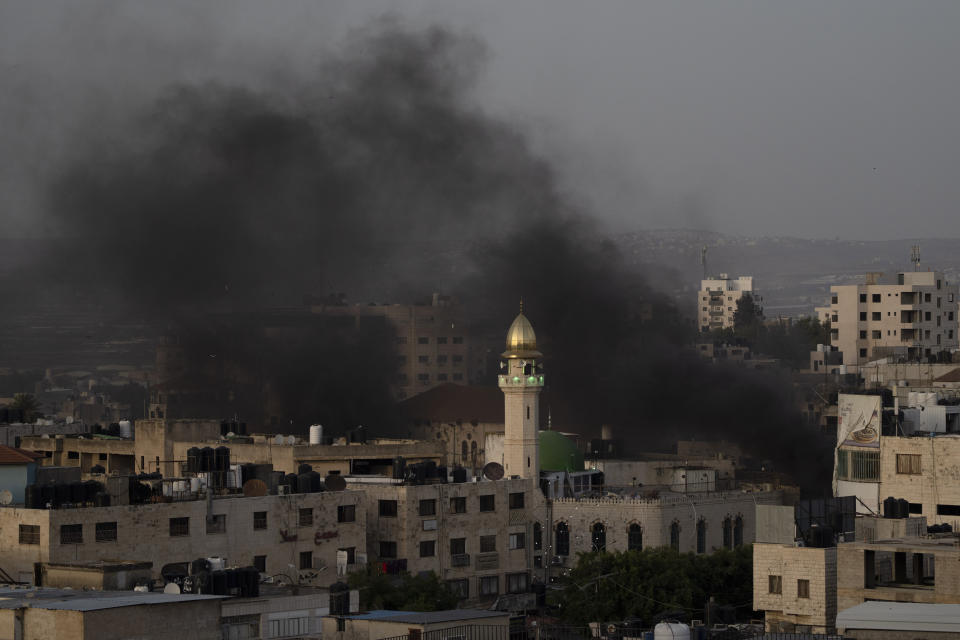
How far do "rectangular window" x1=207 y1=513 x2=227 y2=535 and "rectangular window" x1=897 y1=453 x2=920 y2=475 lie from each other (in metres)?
17.7

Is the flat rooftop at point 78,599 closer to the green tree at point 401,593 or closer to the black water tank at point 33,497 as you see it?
the black water tank at point 33,497

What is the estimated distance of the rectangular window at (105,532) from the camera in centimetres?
5041

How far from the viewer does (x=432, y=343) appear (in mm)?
148250

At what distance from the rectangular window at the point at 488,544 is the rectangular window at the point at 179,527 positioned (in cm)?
1367

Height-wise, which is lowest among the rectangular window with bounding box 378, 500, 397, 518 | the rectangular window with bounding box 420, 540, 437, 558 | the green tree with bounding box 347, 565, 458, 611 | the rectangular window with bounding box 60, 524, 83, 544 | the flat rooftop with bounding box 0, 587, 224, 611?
the green tree with bounding box 347, 565, 458, 611

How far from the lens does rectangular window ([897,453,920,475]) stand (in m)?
55.7

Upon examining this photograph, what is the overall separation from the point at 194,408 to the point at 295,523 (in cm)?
7030

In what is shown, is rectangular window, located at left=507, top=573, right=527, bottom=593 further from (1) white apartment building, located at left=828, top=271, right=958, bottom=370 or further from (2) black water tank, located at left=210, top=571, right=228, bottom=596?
(1) white apartment building, located at left=828, top=271, right=958, bottom=370

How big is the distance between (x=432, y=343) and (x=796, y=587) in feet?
347

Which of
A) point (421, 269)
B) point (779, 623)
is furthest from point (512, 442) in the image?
point (421, 269)

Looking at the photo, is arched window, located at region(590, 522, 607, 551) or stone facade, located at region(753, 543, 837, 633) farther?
arched window, located at region(590, 522, 607, 551)

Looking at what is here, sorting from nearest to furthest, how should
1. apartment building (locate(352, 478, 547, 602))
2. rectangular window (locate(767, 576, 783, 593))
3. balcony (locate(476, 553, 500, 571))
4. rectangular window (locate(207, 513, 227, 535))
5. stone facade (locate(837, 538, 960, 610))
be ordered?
stone facade (locate(837, 538, 960, 610)), rectangular window (locate(767, 576, 783, 593)), rectangular window (locate(207, 513, 227, 535)), apartment building (locate(352, 478, 547, 602)), balcony (locate(476, 553, 500, 571))

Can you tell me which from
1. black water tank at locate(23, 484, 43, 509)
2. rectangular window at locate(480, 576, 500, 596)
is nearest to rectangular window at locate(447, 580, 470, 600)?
rectangular window at locate(480, 576, 500, 596)

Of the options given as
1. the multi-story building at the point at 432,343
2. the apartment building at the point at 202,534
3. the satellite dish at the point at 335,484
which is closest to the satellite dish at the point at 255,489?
the apartment building at the point at 202,534
